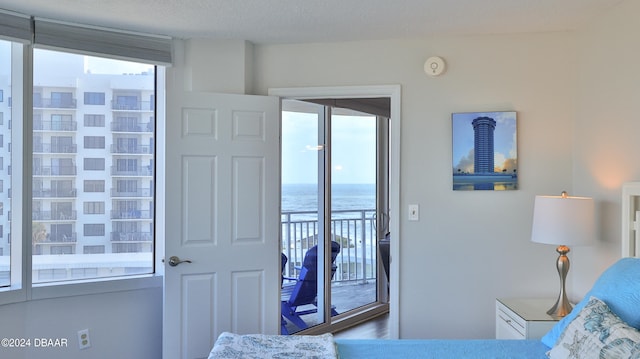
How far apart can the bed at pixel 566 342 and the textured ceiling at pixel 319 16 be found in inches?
47.7

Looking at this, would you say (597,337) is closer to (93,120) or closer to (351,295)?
→ (93,120)

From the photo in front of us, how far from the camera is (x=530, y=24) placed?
9.32 ft

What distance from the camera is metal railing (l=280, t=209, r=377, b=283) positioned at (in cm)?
425

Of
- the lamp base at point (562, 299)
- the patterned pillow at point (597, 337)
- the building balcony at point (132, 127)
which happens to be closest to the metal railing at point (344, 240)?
the building balcony at point (132, 127)

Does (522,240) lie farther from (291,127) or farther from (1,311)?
(1,311)

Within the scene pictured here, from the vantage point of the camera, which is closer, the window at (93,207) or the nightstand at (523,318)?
the nightstand at (523,318)

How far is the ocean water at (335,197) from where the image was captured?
406 centimetres

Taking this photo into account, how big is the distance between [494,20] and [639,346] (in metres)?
1.99

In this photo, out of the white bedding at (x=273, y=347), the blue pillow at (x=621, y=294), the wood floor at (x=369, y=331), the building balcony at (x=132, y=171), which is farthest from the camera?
the wood floor at (x=369, y=331)

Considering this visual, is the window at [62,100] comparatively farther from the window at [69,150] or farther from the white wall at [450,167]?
the white wall at [450,167]

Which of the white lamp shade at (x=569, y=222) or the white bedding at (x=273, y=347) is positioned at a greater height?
the white lamp shade at (x=569, y=222)

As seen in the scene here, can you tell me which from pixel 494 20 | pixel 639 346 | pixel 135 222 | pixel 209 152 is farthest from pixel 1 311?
pixel 494 20

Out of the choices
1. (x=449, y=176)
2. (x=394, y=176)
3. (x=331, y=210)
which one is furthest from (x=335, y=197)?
(x=449, y=176)

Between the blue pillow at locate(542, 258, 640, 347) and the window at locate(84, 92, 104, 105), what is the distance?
291cm
